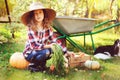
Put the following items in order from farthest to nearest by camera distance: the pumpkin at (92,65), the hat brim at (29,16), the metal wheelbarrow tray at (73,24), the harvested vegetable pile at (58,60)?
the metal wheelbarrow tray at (73,24), the pumpkin at (92,65), the hat brim at (29,16), the harvested vegetable pile at (58,60)

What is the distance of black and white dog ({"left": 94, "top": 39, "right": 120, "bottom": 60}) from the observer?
392 centimetres

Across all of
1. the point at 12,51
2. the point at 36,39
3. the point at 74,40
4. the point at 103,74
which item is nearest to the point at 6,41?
the point at 12,51

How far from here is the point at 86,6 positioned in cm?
392

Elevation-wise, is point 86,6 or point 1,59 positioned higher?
point 86,6

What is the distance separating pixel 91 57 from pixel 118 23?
46 centimetres

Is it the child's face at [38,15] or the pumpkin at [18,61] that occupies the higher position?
the child's face at [38,15]

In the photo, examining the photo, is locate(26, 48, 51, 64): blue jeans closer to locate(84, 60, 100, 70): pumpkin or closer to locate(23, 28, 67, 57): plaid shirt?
locate(23, 28, 67, 57): plaid shirt

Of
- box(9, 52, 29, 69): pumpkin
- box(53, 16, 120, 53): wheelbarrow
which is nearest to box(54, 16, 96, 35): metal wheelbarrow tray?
box(53, 16, 120, 53): wheelbarrow

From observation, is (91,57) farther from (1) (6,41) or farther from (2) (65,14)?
(1) (6,41)

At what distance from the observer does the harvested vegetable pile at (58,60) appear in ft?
11.5

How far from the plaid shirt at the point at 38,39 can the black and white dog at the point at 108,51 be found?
0.55 m

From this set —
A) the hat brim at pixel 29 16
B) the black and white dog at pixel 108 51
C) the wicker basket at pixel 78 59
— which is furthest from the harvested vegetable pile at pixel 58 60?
the black and white dog at pixel 108 51

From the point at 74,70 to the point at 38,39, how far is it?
48 cm

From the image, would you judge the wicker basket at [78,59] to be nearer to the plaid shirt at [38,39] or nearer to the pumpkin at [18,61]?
the plaid shirt at [38,39]
